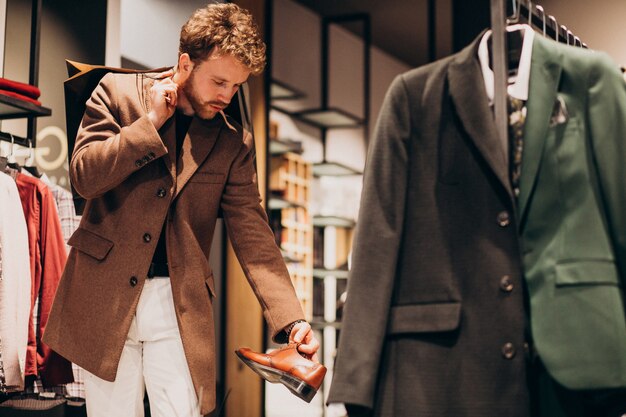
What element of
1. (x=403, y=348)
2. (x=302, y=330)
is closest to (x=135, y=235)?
(x=302, y=330)

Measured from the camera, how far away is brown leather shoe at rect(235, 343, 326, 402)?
6.28 ft

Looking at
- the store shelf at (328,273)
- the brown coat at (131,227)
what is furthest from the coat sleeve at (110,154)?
the store shelf at (328,273)

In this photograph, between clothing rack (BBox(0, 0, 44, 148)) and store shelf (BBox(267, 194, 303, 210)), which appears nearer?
clothing rack (BBox(0, 0, 44, 148))

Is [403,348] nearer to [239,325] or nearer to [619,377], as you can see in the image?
[619,377]

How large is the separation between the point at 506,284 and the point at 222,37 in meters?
0.97

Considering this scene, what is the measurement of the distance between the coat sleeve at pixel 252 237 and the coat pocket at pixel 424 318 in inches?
23.7

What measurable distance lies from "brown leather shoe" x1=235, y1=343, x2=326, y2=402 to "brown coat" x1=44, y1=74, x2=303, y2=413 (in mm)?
145

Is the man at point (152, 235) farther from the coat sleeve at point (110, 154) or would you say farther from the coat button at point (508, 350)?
the coat button at point (508, 350)

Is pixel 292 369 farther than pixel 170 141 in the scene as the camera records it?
No

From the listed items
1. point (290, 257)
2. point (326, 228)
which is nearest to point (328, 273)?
point (326, 228)

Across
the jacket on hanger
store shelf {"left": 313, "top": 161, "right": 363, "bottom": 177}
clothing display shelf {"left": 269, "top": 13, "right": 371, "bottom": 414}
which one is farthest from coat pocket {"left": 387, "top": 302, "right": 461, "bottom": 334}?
store shelf {"left": 313, "top": 161, "right": 363, "bottom": 177}

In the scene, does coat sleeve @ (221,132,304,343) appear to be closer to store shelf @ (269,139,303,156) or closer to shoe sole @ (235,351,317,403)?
shoe sole @ (235,351,317,403)

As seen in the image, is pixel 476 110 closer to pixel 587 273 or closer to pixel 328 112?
pixel 587 273

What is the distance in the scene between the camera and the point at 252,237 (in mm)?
2234
